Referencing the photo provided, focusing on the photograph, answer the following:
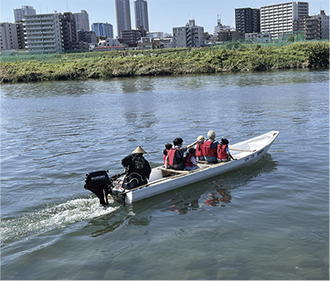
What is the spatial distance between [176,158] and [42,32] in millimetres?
139621

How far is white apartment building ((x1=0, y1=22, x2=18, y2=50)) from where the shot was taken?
16500 centimetres

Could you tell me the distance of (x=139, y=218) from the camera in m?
10.5

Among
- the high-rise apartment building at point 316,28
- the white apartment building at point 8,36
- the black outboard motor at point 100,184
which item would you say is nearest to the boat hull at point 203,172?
the black outboard motor at point 100,184

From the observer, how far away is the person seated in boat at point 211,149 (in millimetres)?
13438

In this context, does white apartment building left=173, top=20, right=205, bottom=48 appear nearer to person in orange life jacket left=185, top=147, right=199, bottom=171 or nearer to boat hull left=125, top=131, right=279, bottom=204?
boat hull left=125, top=131, right=279, bottom=204

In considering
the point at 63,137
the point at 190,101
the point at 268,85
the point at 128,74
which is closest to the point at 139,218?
the point at 63,137

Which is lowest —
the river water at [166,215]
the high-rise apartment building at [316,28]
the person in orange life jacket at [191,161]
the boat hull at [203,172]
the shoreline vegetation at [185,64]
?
the river water at [166,215]

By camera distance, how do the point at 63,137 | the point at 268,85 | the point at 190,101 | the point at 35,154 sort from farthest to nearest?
1. the point at 268,85
2. the point at 190,101
3. the point at 63,137
4. the point at 35,154

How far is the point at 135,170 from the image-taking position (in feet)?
36.2

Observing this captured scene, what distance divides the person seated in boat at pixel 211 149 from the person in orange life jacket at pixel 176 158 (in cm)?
112

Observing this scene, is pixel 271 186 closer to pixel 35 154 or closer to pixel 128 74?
pixel 35 154

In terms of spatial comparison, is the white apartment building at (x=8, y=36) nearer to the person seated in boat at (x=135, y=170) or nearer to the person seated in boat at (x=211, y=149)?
the person seated in boat at (x=211, y=149)

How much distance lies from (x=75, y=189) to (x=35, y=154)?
6.22m

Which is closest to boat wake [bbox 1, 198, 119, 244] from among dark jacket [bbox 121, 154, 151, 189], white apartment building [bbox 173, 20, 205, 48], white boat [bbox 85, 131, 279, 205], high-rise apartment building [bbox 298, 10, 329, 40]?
white boat [bbox 85, 131, 279, 205]
